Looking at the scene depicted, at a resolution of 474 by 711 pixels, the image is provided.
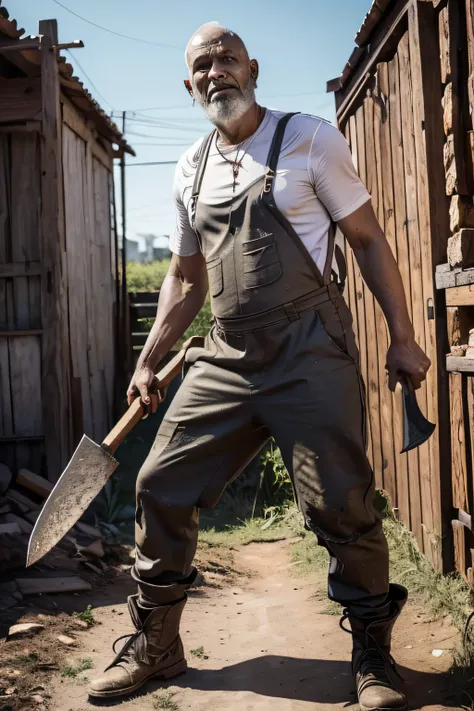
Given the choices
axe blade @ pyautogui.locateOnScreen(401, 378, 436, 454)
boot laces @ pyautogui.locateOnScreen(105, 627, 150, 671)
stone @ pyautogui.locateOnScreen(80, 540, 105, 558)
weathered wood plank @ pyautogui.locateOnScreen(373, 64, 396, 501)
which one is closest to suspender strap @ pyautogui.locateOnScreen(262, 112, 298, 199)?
axe blade @ pyautogui.locateOnScreen(401, 378, 436, 454)

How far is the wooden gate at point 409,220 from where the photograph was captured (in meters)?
3.93

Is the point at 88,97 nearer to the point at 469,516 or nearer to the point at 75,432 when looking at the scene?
the point at 75,432

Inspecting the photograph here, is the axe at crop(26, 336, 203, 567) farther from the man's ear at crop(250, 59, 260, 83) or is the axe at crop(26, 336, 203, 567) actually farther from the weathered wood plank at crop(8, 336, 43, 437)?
the weathered wood plank at crop(8, 336, 43, 437)

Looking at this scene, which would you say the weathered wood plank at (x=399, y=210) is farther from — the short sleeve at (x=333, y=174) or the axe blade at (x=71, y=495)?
the axe blade at (x=71, y=495)

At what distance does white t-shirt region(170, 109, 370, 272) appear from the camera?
2.77 m

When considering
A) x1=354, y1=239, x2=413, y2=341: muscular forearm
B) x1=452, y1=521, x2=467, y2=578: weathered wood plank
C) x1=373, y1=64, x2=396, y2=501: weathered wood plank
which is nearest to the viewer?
x1=354, y1=239, x2=413, y2=341: muscular forearm

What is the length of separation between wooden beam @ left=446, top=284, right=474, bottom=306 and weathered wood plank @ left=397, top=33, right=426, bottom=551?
0.44 m

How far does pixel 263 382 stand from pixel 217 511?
160 inches

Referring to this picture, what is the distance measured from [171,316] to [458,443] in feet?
5.10

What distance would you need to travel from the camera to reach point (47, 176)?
6.29m

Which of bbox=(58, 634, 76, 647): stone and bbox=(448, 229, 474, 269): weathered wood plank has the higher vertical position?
bbox=(448, 229, 474, 269): weathered wood plank

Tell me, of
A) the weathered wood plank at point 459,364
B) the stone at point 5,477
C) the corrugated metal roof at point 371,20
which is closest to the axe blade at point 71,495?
the weathered wood plank at point 459,364

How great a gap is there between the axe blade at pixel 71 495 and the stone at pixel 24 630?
1.02m

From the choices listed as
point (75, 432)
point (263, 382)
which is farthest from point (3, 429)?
point (263, 382)
